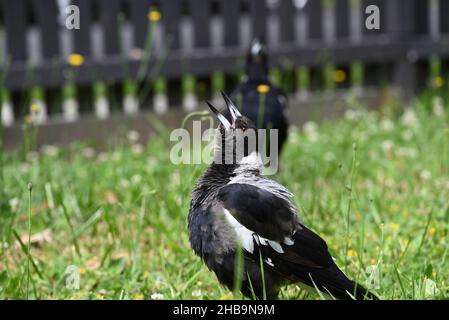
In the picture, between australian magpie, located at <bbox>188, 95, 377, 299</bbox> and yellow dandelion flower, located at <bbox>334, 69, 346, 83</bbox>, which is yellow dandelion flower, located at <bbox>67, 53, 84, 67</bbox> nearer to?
yellow dandelion flower, located at <bbox>334, 69, 346, 83</bbox>

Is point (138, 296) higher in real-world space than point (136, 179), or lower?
lower

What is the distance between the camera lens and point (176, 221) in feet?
9.71

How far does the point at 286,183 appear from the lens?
3619 millimetres

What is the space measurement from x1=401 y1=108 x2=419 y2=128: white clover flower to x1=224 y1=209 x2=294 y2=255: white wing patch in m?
3.34

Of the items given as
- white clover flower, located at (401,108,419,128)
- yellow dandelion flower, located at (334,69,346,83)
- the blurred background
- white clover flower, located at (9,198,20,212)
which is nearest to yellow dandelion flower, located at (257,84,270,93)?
the blurred background

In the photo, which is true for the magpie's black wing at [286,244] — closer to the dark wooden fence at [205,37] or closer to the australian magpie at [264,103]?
the australian magpie at [264,103]

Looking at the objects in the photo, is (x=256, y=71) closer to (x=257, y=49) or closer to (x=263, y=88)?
(x=257, y=49)

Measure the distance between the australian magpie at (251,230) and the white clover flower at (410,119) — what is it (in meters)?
3.30

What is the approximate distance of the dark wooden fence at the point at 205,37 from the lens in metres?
5.10

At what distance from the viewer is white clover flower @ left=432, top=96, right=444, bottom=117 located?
16.9 feet

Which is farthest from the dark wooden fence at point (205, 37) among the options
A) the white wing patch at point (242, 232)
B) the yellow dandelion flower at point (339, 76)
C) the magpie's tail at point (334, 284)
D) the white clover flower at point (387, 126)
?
the magpie's tail at point (334, 284)

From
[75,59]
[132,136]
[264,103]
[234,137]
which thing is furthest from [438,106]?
[234,137]

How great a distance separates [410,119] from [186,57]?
1664 mm
